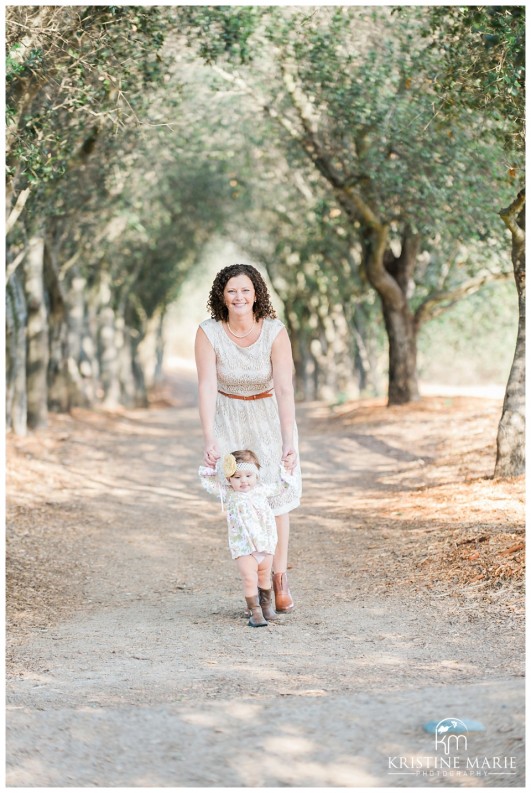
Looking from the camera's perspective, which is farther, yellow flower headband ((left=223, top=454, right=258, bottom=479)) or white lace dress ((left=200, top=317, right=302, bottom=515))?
white lace dress ((left=200, top=317, right=302, bottom=515))

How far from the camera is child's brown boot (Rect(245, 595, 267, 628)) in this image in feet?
21.8

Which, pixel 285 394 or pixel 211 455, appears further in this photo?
pixel 285 394

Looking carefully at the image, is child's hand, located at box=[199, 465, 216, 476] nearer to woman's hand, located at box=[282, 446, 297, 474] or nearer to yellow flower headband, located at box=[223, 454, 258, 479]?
yellow flower headband, located at box=[223, 454, 258, 479]

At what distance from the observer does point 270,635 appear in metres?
6.45

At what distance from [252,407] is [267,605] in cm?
137

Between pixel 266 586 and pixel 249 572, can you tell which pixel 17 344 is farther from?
pixel 249 572

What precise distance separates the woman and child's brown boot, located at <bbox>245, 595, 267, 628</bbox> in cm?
48

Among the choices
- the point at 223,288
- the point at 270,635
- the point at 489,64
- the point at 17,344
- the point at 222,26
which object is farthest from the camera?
the point at 17,344

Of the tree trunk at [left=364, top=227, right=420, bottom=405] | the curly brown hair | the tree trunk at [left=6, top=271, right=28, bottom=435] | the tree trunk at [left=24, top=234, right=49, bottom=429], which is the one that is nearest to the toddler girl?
the curly brown hair

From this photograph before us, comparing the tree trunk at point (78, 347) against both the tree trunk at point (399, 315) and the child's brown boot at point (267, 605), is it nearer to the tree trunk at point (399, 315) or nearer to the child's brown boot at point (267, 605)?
the tree trunk at point (399, 315)

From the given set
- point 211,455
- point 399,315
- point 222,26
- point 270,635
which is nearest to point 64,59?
point 222,26

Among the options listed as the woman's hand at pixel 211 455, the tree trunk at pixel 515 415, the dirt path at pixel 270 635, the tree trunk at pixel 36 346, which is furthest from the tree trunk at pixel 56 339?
the woman's hand at pixel 211 455

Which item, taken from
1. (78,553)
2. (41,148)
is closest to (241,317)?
(78,553)

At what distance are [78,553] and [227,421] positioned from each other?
12.6 feet
